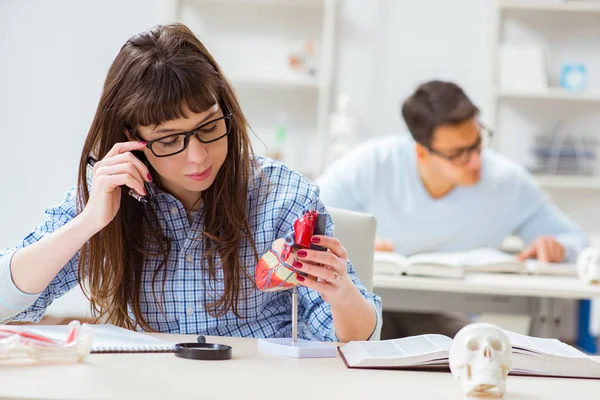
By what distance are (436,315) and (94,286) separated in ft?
5.47

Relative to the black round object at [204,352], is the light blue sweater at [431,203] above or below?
above

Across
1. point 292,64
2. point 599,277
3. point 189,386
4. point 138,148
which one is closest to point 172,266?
point 138,148

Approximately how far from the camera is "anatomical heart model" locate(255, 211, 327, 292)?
111 centimetres

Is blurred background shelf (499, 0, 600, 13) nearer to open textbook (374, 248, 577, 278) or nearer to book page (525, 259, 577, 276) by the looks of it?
open textbook (374, 248, 577, 278)

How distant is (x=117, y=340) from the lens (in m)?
1.18

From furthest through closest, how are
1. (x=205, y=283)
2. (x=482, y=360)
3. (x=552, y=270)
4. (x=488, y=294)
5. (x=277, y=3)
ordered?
(x=277, y=3) < (x=552, y=270) < (x=488, y=294) < (x=205, y=283) < (x=482, y=360)

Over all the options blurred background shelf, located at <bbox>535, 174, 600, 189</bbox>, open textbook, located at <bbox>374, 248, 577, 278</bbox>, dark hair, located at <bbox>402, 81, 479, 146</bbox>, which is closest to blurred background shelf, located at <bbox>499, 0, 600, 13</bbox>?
blurred background shelf, located at <bbox>535, 174, 600, 189</bbox>

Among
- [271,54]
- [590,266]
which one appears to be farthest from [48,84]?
[590,266]

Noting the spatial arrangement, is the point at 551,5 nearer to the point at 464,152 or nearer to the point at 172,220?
the point at 464,152

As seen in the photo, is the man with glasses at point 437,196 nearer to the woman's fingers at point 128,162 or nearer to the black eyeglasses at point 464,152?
the black eyeglasses at point 464,152

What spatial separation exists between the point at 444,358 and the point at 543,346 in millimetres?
205

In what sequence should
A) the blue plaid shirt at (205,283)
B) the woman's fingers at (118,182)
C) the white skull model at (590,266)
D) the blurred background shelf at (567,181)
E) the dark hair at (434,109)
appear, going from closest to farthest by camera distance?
the woman's fingers at (118,182) → the blue plaid shirt at (205,283) → the white skull model at (590,266) → the dark hair at (434,109) → the blurred background shelf at (567,181)

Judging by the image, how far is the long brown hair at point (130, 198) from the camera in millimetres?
1373

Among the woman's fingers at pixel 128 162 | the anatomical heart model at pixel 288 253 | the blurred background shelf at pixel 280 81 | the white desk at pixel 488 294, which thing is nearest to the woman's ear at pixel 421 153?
the white desk at pixel 488 294
